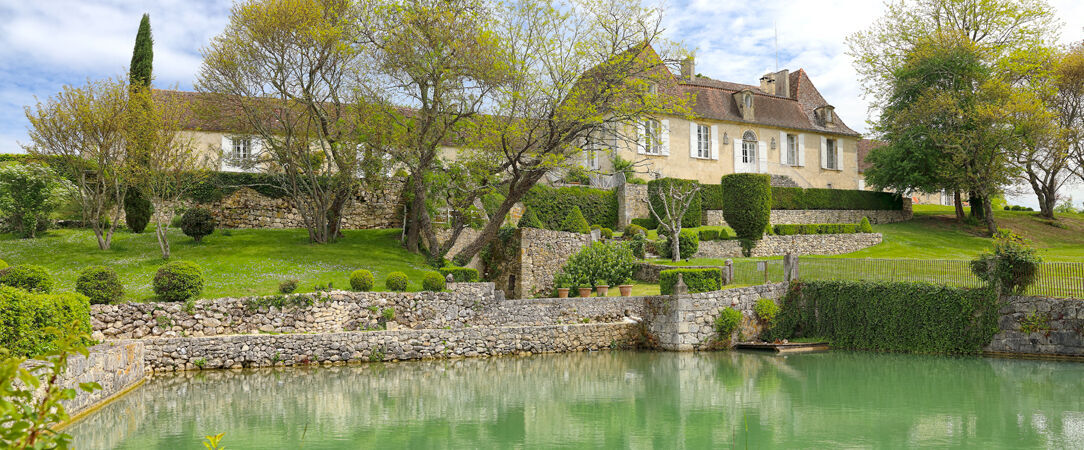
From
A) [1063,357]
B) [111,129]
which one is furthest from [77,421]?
[1063,357]

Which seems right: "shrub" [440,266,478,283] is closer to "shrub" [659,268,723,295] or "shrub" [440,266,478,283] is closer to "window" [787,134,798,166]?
"shrub" [659,268,723,295]

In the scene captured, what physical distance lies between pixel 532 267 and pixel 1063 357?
47.4 ft

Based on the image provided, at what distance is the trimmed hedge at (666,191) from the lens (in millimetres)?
33281

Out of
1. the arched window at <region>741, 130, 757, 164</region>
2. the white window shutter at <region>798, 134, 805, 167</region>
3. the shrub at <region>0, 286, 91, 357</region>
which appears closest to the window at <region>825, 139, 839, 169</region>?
the white window shutter at <region>798, 134, 805, 167</region>

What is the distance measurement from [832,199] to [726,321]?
19943 mm

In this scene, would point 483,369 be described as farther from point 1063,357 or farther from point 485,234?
point 1063,357

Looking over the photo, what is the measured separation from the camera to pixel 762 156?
4169cm

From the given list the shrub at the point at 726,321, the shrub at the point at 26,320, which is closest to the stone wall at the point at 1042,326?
the shrub at the point at 726,321

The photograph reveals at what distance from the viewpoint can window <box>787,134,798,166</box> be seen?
4275 centimetres

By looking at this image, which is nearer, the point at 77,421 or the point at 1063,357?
the point at 77,421

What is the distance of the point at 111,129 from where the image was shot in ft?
68.5

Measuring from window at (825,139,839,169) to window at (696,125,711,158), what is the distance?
9338mm

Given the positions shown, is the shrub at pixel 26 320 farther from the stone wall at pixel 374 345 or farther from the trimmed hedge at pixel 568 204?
the trimmed hedge at pixel 568 204

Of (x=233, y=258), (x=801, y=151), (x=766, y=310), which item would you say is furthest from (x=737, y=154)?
(x=233, y=258)
